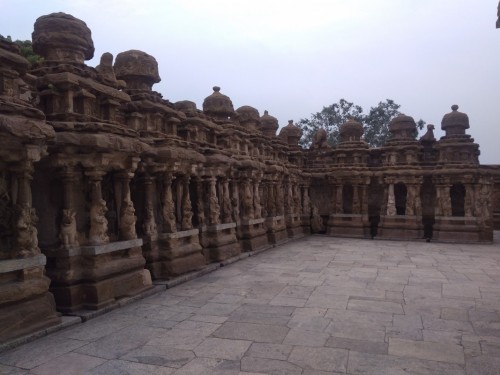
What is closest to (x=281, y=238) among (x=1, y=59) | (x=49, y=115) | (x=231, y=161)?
(x=231, y=161)

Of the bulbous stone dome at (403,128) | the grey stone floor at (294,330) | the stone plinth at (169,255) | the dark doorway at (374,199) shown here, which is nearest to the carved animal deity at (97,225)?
the grey stone floor at (294,330)

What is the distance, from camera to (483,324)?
5.14 metres

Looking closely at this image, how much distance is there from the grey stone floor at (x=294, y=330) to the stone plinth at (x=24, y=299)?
0.24m

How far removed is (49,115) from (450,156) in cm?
1354

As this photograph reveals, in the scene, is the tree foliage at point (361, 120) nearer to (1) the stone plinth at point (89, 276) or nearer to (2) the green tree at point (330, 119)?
(2) the green tree at point (330, 119)

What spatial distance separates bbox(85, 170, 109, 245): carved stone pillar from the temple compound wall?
2 cm

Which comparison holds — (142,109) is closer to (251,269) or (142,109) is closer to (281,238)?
(251,269)

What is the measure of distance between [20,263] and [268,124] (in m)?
12.2

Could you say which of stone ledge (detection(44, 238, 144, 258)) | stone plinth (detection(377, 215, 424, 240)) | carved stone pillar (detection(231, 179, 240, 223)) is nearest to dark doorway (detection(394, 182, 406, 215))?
stone plinth (detection(377, 215, 424, 240))

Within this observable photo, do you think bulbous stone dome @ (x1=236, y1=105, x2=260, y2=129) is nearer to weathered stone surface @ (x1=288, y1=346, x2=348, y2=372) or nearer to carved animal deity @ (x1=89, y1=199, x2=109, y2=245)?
carved animal deity @ (x1=89, y1=199, x2=109, y2=245)

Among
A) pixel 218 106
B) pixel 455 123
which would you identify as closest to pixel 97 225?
pixel 218 106

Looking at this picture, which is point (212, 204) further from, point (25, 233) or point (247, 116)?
point (25, 233)

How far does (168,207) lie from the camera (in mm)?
8133

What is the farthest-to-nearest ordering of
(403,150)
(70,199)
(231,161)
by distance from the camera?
(403,150) → (231,161) → (70,199)
